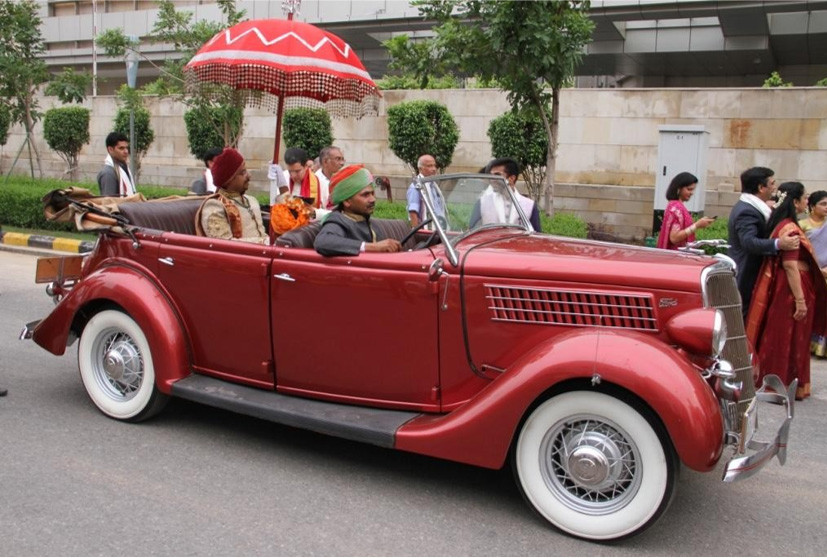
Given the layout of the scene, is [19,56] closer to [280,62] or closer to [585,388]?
[280,62]

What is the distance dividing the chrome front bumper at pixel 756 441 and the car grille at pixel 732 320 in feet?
0.31

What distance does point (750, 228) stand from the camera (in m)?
6.02

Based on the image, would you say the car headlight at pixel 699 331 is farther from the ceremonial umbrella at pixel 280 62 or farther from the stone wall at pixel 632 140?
the stone wall at pixel 632 140

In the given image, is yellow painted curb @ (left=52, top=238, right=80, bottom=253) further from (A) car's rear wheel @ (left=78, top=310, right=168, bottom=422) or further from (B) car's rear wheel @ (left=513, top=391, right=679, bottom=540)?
(B) car's rear wheel @ (left=513, top=391, right=679, bottom=540)

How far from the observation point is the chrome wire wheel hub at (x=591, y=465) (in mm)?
3414

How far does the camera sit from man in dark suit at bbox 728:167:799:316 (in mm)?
5996

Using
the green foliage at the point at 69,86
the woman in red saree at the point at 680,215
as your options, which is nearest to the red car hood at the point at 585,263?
the woman in red saree at the point at 680,215

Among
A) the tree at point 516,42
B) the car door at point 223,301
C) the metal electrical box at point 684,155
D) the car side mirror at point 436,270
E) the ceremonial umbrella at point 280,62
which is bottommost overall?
the car door at point 223,301

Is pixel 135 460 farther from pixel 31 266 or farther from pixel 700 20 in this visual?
pixel 700 20

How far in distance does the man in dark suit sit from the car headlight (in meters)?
2.79

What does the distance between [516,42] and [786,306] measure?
4.96 m

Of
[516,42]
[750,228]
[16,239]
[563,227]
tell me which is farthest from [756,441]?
[16,239]

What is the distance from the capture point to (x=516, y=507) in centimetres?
378

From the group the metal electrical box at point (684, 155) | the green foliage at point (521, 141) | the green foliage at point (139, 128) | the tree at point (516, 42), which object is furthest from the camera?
the green foliage at point (139, 128)
